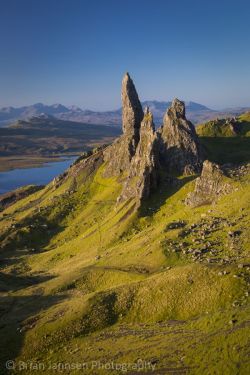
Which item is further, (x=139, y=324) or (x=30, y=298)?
(x=30, y=298)

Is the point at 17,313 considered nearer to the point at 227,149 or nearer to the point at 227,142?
the point at 227,149

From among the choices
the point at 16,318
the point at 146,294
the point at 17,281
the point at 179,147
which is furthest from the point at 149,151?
the point at 16,318

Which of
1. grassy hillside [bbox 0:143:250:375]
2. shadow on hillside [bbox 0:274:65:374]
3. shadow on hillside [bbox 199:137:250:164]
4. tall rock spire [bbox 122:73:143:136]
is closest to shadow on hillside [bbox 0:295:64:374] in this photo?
shadow on hillside [bbox 0:274:65:374]

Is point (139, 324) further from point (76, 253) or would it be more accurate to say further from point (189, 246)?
point (76, 253)

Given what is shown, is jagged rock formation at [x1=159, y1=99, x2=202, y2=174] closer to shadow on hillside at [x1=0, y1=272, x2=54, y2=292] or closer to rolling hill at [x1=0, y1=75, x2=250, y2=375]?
rolling hill at [x1=0, y1=75, x2=250, y2=375]

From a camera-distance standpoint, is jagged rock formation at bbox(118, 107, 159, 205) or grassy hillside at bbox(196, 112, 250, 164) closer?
jagged rock formation at bbox(118, 107, 159, 205)

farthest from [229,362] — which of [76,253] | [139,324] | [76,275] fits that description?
[76,253]
